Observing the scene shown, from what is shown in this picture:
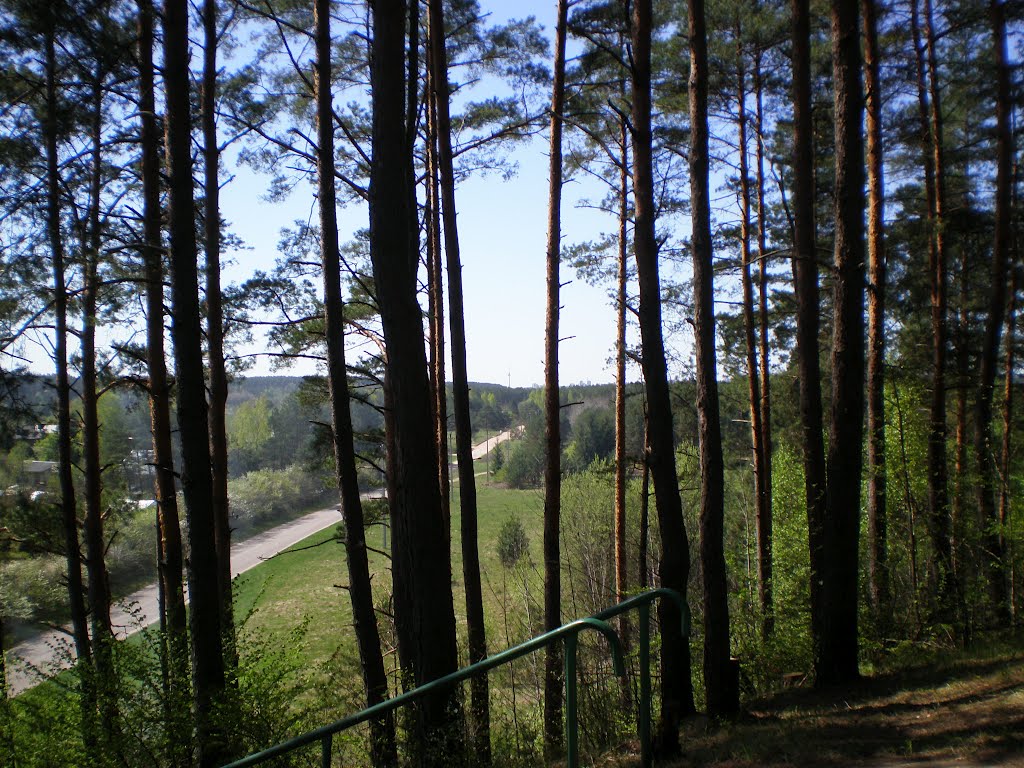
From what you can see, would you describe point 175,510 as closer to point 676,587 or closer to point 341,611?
point 676,587

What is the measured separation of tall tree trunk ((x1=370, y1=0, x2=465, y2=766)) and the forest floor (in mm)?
1408

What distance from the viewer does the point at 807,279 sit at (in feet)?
26.2

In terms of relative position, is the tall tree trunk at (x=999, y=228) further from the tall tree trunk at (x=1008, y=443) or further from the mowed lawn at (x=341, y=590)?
the mowed lawn at (x=341, y=590)

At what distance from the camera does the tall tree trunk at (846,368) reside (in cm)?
623

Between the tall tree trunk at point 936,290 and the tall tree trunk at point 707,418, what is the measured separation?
4.07m

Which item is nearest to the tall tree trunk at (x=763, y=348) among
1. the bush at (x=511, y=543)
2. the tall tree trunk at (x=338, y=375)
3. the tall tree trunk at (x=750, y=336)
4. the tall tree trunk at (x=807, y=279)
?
the tall tree trunk at (x=750, y=336)

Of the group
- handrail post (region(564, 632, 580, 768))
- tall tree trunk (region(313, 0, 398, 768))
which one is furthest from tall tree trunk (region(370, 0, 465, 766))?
tall tree trunk (region(313, 0, 398, 768))

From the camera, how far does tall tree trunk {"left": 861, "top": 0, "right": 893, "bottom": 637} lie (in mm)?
8836

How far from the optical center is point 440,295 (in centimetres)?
1090

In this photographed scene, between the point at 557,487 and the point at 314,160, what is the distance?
5.41 meters

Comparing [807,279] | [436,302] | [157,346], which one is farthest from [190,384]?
[807,279]

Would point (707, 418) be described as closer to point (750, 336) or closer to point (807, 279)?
point (807, 279)

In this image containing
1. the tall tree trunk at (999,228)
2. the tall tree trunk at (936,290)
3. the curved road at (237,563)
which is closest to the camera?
the tall tree trunk at (936,290)

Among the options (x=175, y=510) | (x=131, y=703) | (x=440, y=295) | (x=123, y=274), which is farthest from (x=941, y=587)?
(x=123, y=274)
